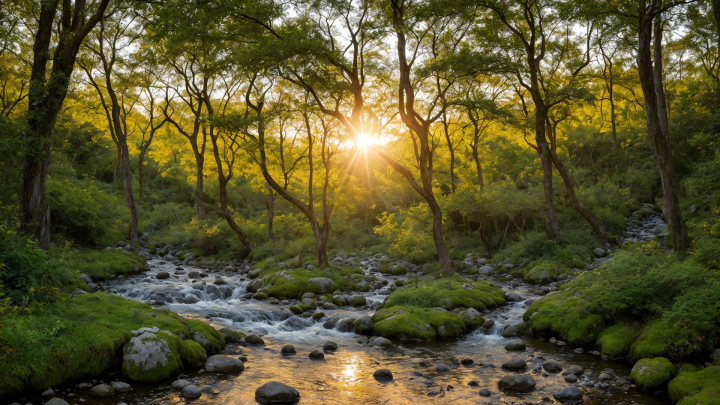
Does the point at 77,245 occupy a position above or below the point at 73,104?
below

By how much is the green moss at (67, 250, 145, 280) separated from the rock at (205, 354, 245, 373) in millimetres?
10259

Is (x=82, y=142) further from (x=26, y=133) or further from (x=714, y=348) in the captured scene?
(x=714, y=348)

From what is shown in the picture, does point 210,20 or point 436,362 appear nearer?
point 436,362

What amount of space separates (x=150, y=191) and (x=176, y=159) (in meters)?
4.20

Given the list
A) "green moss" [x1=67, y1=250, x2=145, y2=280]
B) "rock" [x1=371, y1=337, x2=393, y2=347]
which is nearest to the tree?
"green moss" [x1=67, y1=250, x2=145, y2=280]

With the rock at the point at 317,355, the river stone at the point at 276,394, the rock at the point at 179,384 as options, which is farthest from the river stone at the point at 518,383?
the rock at the point at 179,384

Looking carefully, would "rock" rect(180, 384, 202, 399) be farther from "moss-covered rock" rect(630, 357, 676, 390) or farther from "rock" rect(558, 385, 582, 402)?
"moss-covered rock" rect(630, 357, 676, 390)

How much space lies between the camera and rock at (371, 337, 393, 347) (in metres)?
9.23

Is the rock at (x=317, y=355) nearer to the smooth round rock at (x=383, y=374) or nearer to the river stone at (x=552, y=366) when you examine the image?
the smooth round rock at (x=383, y=374)

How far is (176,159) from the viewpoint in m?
43.1

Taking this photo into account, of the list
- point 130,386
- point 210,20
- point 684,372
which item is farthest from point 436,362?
point 210,20

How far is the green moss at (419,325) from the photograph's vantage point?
972 centimetres

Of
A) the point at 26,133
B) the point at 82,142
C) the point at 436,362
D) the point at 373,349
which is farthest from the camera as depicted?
the point at 82,142

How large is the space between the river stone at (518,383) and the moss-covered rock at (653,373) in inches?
61.1
